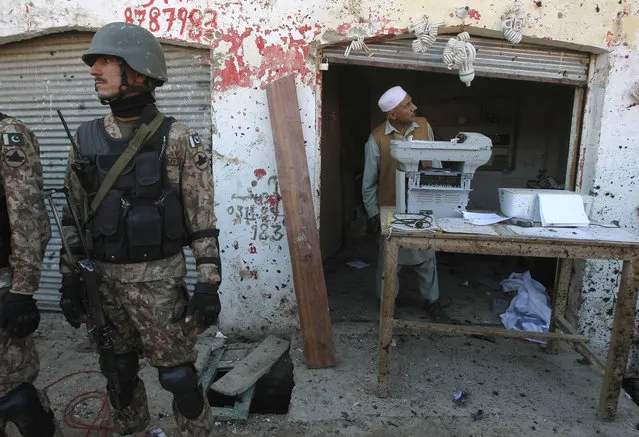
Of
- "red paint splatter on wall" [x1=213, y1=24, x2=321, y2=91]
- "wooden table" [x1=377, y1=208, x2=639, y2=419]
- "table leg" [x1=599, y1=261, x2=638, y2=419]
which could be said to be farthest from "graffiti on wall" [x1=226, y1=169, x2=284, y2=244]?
"table leg" [x1=599, y1=261, x2=638, y2=419]

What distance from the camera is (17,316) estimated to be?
2205mm

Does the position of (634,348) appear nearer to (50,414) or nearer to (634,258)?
(634,258)

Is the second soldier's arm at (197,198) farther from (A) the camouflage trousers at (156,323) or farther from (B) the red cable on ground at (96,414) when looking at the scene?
(B) the red cable on ground at (96,414)

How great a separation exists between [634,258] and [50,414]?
3512 mm

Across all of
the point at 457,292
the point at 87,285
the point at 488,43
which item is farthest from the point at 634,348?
the point at 87,285

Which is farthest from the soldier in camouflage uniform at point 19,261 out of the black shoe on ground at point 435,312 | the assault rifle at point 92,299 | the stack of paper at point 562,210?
the black shoe on ground at point 435,312

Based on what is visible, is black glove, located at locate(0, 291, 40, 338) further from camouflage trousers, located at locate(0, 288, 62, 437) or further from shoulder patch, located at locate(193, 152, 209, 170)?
shoulder patch, located at locate(193, 152, 209, 170)

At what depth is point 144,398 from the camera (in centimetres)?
273

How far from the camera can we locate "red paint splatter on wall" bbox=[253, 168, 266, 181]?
151 inches

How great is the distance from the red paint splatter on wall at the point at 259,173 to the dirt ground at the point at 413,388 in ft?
4.68

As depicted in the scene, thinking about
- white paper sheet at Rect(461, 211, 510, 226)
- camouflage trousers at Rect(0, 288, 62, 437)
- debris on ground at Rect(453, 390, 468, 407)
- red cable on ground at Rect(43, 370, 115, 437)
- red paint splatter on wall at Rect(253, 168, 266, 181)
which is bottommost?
red cable on ground at Rect(43, 370, 115, 437)

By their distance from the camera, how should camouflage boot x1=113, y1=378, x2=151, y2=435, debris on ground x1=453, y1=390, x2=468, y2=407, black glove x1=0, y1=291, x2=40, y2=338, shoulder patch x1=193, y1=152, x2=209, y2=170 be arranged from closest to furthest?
black glove x1=0, y1=291, x2=40, y2=338
shoulder patch x1=193, y1=152, x2=209, y2=170
camouflage boot x1=113, y1=378, x2=151, y2=435
debris on ground x1=453, y1=390, x2=468, y2=407

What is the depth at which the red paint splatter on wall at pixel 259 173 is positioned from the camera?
3.84 meters

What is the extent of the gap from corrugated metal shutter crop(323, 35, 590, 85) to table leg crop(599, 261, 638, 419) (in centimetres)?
179
